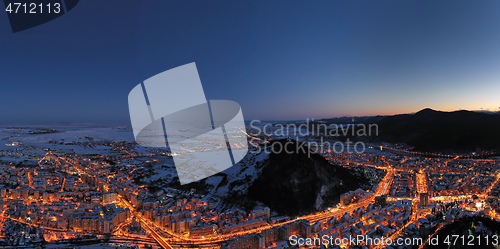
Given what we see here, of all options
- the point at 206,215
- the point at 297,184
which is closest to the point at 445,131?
the point at 297,184

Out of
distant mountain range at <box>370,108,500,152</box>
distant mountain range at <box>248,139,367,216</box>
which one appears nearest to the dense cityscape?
distant mountain range at <box>248,139,367,216</box>

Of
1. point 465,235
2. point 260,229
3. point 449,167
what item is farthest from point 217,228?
point 449,167

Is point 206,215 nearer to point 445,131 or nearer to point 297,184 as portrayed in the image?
point 297,184

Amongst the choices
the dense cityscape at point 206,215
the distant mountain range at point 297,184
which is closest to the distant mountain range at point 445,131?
the dense cityscape at point 206,215

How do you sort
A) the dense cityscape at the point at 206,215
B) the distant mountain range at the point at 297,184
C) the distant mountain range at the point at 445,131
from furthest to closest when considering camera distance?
1. the distant mountain range at the point at 445,131
2. the distant mountain range at the point at 297,184
3. the dense cityscape at the point at 206,215

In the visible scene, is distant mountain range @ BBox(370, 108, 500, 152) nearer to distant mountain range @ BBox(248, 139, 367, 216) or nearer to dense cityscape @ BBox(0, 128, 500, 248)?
dense cityscape @ BBox(0, 128, 500, 248)

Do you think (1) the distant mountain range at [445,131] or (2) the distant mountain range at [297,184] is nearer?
(2) the distant mountain range at [297,184]

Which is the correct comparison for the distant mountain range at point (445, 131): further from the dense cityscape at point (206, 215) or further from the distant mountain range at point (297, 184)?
the distant mountain range at point (297, 184)
